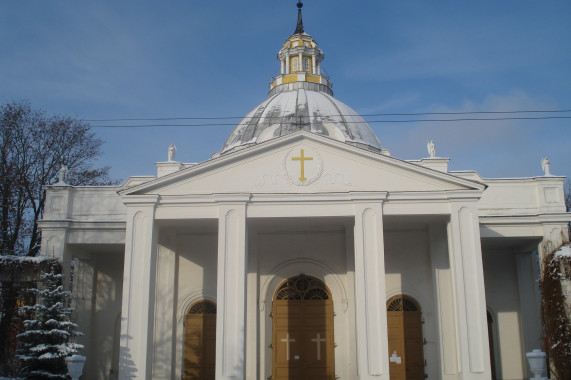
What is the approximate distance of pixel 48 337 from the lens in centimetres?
1589

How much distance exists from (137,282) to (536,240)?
12.4 metres

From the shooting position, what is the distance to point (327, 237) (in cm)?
1925

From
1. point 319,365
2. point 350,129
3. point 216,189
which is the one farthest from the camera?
point 350,129

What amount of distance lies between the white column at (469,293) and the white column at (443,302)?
131 cm

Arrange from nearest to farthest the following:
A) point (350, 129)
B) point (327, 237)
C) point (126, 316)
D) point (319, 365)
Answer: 1. point (126, 316)
2. point (319, 365)
3. point (327, 237)
4. point (350, 129)

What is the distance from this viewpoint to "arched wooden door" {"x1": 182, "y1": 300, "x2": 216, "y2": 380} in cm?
1844

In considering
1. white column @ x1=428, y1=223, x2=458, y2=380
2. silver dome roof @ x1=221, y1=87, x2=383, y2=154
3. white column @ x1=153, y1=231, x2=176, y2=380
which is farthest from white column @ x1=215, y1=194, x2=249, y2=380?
silver dome roof @ x1=221, y1=87, x2=383, y2=154

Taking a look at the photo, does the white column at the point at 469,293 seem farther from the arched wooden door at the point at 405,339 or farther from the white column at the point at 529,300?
the white column at the point at 529,300

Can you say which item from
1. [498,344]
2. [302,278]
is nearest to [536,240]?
[498,344]

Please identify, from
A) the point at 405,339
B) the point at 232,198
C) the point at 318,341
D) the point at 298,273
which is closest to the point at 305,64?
the point at 298,273

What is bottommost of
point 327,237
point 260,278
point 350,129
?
point 260,278

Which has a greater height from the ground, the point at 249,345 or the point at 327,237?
the point at 327,237

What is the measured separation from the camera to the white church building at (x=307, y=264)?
1541 centimetres

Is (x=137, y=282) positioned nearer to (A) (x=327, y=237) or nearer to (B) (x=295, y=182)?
(B) (x=295, y=182)
